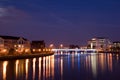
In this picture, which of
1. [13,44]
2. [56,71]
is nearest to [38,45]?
[13,44]

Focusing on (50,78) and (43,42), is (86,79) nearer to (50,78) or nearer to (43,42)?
(50,78)

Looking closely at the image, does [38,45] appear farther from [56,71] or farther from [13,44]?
[56,71]

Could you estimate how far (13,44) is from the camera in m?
71.1

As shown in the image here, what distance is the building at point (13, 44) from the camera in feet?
212

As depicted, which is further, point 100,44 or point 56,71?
point 100,44

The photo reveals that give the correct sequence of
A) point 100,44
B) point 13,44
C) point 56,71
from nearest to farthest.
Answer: point 56,71
point 13,44
point 100,44

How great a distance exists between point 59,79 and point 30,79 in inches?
91.4

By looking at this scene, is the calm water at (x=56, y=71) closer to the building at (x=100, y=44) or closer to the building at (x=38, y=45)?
the building at (x=38, y=45)

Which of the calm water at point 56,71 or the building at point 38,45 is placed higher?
the building at point 38,45

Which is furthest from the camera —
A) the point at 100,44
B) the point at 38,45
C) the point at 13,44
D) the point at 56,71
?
the point at 100,44

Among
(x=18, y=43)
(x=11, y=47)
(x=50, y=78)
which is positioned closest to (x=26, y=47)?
(x=18, y=43)

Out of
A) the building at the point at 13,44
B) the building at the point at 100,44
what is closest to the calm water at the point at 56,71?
the building at the point at 13,44

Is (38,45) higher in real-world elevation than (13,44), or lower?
lower

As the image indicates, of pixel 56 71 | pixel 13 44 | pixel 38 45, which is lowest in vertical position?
pixel 56 71
